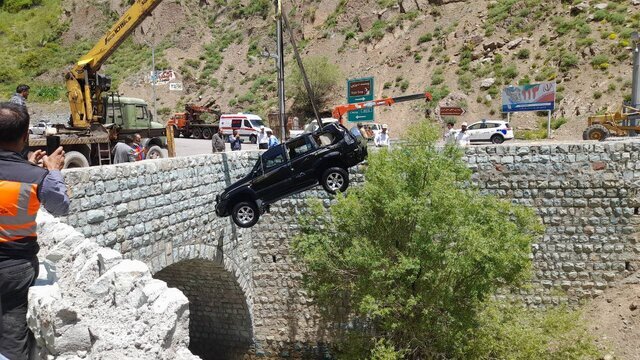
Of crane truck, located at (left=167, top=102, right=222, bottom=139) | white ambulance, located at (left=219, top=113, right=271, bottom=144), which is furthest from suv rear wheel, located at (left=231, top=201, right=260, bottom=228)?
crane truck, located at (left=167, top=102, right=222, bottom=139)

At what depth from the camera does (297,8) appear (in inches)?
1796

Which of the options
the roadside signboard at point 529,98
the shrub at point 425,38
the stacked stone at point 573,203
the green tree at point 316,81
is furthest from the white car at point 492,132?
the green tree at point 316,81

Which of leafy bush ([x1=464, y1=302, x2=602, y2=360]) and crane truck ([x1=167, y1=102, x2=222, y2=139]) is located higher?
crane truck ([x1=167, y1=102, x2=222, y2=139])

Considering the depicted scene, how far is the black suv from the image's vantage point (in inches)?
396

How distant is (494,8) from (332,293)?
3033 cm

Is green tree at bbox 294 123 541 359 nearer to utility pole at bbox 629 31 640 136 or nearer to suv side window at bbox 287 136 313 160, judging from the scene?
suv side window at bbox 287 136 313 160

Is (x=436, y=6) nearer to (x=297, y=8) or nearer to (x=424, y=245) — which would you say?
(x=297, y=8)

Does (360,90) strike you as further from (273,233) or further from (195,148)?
(273,233)

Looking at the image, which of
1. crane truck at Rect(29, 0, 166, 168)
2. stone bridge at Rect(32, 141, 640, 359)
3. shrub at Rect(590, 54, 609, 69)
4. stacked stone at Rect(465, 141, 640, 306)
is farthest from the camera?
shrub at Rect(590, 54, 609, 69)

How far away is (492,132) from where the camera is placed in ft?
76.7

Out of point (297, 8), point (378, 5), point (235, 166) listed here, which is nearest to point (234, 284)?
point (235, 166)

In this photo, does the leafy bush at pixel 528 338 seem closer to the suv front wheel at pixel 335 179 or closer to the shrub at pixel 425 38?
the suv front wheel at pixel 335 179

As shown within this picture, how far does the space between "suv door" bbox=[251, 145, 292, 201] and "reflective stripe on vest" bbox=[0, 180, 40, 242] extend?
708cm

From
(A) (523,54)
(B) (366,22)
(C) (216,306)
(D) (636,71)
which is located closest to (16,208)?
(C) (216,306)
